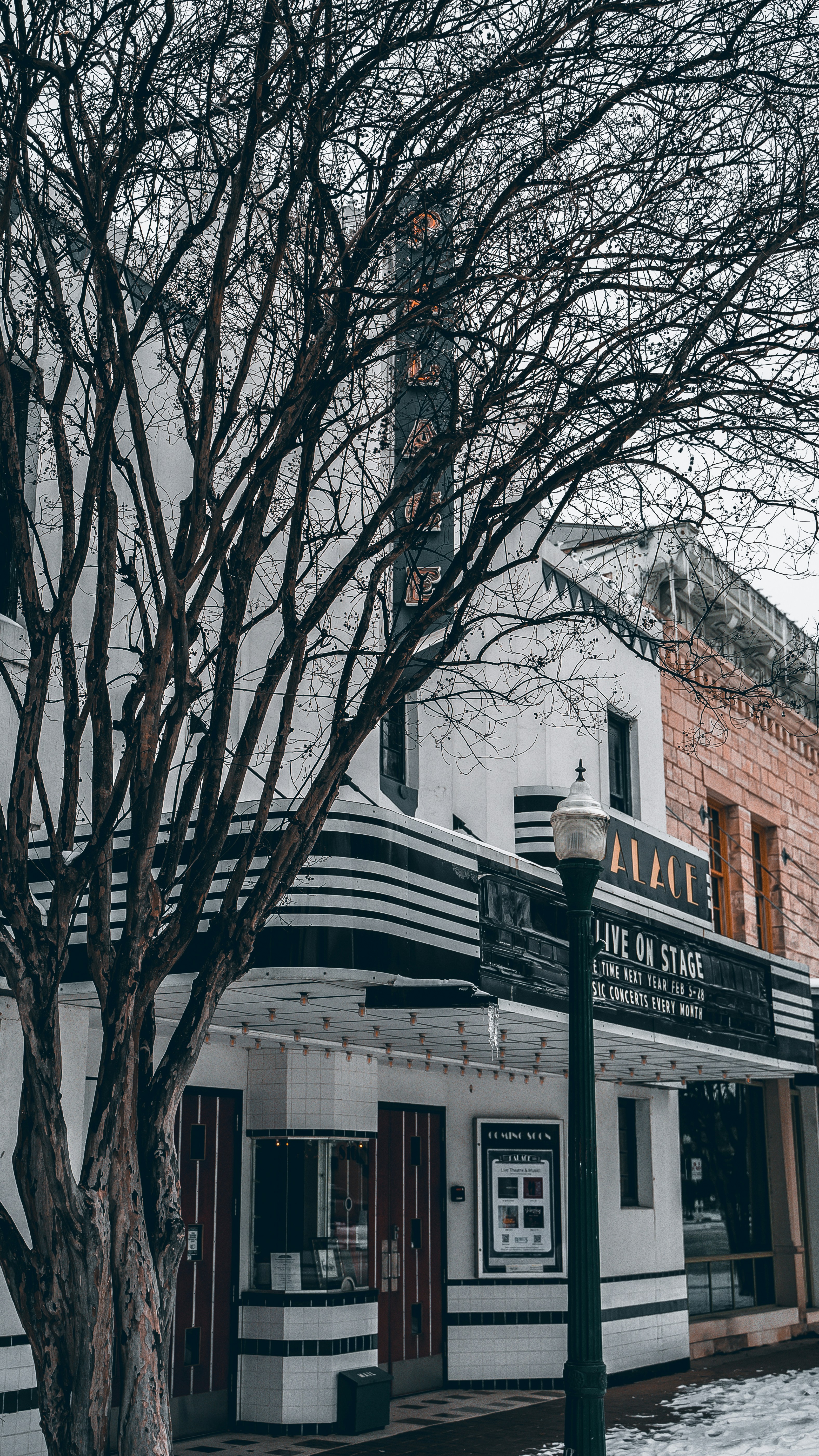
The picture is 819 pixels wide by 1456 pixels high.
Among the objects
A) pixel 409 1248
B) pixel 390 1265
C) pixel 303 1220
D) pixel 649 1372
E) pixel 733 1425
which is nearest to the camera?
pixel 303 1220

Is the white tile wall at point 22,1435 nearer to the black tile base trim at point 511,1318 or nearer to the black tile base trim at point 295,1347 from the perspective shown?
the black tile base trim at point 295,1347

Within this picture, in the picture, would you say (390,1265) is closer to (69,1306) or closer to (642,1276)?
(642,1276)

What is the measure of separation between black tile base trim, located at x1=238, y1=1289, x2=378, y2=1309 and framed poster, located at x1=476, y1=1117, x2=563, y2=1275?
3.19 m

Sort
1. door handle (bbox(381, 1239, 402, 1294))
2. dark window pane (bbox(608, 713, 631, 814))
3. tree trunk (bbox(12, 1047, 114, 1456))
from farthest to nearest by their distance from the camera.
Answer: dark window pane (bbox(608, 713, 631, 814)), door handle (bbox(381, 1239, 402, 1294)), tree trunk (bbox(12, 1047, 114, 1456))

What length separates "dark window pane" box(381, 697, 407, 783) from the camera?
46.6 feet

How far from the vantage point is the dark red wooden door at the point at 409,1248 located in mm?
15195

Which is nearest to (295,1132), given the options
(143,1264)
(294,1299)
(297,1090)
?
(297,1090)

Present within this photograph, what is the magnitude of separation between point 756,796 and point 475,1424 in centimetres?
1241

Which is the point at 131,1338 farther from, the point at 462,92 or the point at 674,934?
the point at 674,934

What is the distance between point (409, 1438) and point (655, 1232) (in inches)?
243

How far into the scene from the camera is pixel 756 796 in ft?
77.9

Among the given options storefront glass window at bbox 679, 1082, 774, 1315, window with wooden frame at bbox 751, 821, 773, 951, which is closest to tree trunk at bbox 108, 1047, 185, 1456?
storefront glass window at bbox 679, 1082, 774, 1315

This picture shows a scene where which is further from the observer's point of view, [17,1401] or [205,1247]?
[205,1247]

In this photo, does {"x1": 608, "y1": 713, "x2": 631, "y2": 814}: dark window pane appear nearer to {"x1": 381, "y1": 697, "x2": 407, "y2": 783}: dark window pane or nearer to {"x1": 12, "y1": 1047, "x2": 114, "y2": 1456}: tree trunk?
{"x1": 381, "y1": 697, "x2": 407, "y2": 783}: dark window pane
